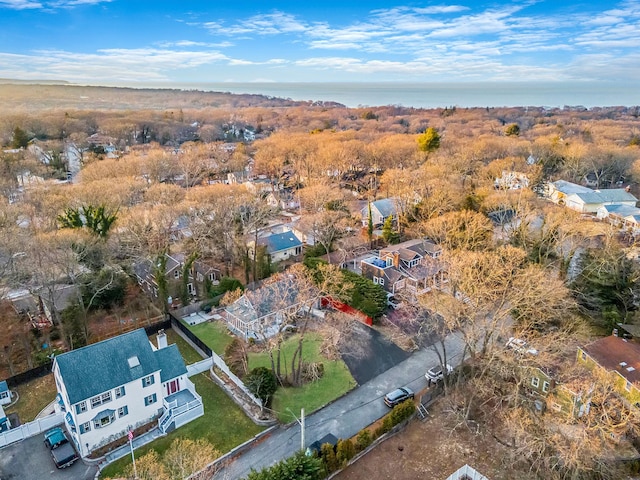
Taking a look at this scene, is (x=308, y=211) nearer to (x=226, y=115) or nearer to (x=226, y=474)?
(x=226, y=474)

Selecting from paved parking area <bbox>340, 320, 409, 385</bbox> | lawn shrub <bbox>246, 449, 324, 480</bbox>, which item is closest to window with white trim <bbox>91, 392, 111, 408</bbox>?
lawn shrub <bbox>246, 449, 324, 480</bbox>

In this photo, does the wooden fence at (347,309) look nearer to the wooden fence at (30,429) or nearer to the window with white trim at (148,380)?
the window with white trim at (148,380)

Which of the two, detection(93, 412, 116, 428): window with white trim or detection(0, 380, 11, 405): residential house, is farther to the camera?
detection(0, 380, 11, 405): residential house

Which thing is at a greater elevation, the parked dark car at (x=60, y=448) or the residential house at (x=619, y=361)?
the residential house at (x=619, y=361)

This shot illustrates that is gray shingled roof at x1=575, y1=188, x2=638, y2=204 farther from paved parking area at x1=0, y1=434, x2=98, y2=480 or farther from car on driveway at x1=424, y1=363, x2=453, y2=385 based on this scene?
paved parking area at x1=0, y1=434, x2=98, y2=480

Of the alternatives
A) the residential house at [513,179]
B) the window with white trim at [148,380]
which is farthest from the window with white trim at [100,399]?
the residential house at [513,179]

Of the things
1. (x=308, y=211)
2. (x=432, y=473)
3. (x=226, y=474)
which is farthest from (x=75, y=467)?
(x=308, y=211)

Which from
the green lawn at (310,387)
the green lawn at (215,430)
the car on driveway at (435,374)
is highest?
the car on driveway at (435,374)

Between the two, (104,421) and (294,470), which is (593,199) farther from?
(104,421)
